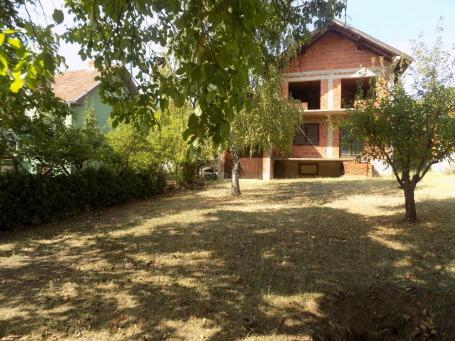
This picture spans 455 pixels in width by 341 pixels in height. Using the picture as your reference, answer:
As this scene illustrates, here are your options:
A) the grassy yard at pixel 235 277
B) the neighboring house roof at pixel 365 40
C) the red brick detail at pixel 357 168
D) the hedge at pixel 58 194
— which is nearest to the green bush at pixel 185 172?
the hedge at pixel 58 194

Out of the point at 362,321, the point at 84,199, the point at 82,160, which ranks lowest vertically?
the point at 362,321

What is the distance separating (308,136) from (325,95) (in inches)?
121

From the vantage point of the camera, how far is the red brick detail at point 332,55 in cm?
2216

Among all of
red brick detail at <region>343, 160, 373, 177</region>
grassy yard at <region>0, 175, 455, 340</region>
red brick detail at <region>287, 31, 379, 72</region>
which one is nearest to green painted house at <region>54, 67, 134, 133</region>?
red brick detail at <region>287, 31, 379, 72</region>

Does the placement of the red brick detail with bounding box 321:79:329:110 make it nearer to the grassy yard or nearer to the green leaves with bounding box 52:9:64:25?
the grassy yard

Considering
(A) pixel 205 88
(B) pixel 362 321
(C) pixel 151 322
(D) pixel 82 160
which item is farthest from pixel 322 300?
(D) pixel 82 160

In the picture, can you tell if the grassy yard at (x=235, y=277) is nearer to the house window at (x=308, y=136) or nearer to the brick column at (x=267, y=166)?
the brick column at (x=267, y=166)

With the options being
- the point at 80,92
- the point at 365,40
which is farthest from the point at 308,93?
the point at 80,92

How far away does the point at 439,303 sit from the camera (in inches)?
186

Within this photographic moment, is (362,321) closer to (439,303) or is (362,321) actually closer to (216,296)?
(439,303)

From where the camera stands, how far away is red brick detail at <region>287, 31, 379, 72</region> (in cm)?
2216

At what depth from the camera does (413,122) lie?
8211mm

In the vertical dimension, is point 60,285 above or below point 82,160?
below

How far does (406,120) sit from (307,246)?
3908mm
